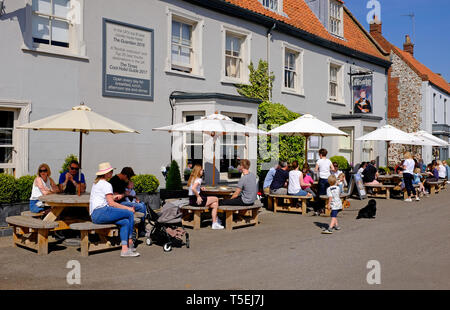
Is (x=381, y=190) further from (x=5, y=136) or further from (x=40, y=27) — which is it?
(x=5, y=136)

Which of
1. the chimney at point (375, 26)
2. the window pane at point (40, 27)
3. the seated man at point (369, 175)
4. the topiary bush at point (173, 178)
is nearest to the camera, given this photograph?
the window pane at point (40, 27)

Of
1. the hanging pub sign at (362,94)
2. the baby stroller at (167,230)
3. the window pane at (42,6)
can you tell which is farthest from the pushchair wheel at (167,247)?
the hanging pub sign at (362,94)

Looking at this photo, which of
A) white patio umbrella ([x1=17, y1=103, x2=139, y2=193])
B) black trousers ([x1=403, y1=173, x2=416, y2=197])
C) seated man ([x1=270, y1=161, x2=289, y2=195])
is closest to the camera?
white patio umbrella ([x1=17, y1=103, x2=139, y2=193])

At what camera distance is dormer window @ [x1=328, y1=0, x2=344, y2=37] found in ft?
76.2

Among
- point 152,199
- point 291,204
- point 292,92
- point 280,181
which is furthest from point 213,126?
point 292,92

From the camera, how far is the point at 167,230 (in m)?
8.20

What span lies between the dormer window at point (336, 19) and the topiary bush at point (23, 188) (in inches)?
705

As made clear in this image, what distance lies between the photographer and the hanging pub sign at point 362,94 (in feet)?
74.7

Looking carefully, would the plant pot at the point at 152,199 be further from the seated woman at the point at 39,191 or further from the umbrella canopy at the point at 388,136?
the umbrella canopy at the point at 388,136

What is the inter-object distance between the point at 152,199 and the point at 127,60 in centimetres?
404

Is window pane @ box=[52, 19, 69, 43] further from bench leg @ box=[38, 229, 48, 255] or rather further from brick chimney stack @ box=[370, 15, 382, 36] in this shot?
brick chimney stack @ box=[370, 15, 382, 36]

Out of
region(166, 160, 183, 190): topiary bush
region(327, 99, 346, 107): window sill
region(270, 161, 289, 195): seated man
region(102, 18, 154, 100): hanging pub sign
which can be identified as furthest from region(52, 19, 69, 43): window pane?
region(327, 99, 346, 107): window sill

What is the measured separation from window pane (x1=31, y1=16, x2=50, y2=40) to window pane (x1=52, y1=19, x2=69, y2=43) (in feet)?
0.55

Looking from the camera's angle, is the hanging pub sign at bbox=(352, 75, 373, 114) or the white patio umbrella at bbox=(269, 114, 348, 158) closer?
the white patio umbrella at bbox=(269, 114, 348, 158)
